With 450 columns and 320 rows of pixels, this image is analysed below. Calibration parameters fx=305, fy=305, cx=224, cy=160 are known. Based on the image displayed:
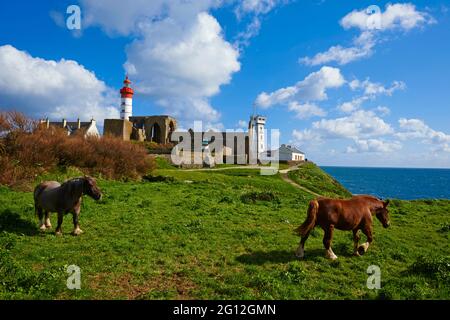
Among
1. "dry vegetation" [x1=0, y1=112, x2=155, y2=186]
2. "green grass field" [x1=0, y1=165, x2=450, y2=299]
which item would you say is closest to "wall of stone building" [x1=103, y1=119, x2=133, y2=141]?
"dry vegetation" [x1=0, y1=112, x2=155, y2=186]

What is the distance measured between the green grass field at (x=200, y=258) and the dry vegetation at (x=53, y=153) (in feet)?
17.5

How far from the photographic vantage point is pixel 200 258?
9.55m

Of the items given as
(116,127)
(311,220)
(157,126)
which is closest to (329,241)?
(311,220)

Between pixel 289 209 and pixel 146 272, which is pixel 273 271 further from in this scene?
pixel 289 209

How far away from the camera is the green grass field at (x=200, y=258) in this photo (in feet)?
23.8

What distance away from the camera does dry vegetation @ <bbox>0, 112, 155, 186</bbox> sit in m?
21.4

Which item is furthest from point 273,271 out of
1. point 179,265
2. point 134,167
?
point 134,167

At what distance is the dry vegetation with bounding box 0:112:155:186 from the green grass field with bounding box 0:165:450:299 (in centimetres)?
534

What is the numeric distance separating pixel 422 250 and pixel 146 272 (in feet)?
34.4

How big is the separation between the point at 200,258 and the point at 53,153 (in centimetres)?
2022

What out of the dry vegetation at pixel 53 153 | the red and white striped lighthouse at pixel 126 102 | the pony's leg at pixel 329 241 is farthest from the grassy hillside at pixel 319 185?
the red and white striped lighthouse at pixel 126 102

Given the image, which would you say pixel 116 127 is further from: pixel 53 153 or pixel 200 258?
pixel 200 258

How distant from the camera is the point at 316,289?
25.0ft
